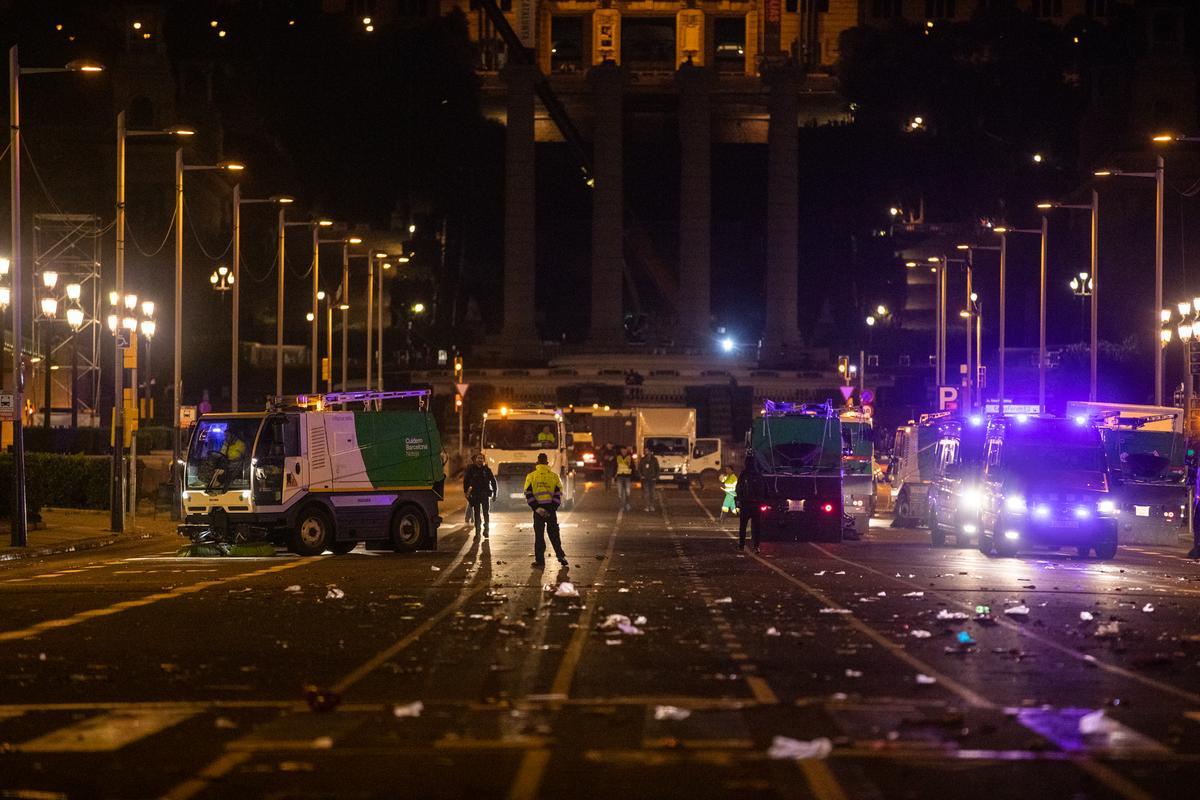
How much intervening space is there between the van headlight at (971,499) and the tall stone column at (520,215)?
85.6 meters

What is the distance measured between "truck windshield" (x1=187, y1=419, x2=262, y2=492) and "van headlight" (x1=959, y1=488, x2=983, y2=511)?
13778mm

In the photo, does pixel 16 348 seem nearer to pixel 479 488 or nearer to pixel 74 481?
pixel 479 488

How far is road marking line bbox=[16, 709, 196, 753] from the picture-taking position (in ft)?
37.2

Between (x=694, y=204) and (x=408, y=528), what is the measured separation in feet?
303

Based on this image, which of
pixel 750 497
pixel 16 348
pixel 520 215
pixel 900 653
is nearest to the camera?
pixel 900 653

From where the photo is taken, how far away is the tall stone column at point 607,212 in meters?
123

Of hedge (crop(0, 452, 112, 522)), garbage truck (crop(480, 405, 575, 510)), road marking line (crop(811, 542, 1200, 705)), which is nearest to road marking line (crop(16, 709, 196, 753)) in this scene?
road marking line (crop(811, 542, 1200, 705))

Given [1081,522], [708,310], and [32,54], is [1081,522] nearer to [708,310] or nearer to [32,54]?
[32,54]

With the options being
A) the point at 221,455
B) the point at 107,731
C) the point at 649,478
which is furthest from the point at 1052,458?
the point at 107,731

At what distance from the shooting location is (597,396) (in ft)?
368

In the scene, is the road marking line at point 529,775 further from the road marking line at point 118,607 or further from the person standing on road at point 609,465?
the person standing on road at point 609,465

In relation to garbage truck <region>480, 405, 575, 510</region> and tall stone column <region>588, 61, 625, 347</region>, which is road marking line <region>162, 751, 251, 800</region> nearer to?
garbage truck <region>480, 405, 575, 510</region>

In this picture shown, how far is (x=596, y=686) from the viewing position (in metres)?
14.3

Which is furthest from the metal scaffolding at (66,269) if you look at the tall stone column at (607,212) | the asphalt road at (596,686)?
the tall stone column at (607,212)
